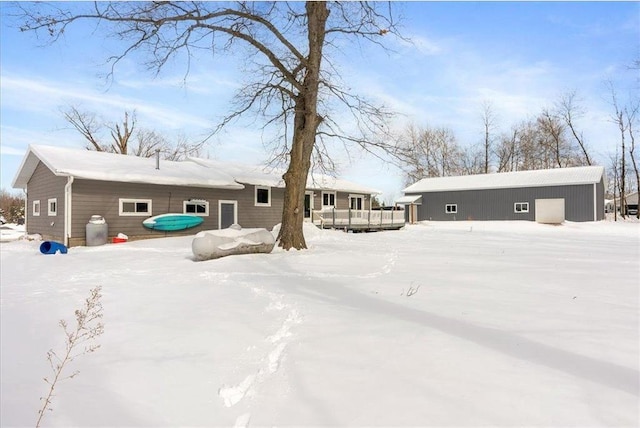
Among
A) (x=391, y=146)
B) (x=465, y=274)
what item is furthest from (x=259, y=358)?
(x=391, y=146)

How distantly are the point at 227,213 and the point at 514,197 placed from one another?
2158cm

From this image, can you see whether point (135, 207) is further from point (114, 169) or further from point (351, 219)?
point (351, 219)

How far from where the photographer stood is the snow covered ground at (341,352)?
2.34 metres

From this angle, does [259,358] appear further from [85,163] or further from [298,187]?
[85,163]

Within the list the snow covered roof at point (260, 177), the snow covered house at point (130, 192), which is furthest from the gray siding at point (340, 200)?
the snow covered house at point (130, 192)

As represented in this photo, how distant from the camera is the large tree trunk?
10781 millimetres

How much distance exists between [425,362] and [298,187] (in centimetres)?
842

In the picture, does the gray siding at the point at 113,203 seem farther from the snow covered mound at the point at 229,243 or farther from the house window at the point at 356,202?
the snow covered mound at the point at 229,243

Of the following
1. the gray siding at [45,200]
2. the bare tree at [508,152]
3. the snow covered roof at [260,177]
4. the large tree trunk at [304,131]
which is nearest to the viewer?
the large tree trunk at [304,131]

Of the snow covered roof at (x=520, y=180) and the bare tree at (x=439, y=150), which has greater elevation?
the bare tree at (x=439, y=150)

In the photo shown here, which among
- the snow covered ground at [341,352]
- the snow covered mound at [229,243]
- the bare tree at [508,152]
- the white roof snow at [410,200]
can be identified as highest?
the bare tree at [508,152]

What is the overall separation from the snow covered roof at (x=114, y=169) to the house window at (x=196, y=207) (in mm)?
834

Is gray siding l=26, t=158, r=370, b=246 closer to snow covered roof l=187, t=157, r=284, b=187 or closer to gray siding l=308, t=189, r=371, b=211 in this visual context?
snow covered roof l=187, t=157, r=284, b=187

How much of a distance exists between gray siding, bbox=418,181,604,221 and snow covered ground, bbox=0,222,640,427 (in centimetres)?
2301
